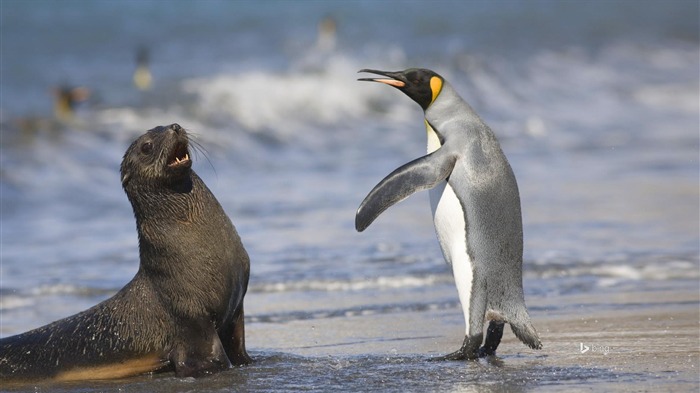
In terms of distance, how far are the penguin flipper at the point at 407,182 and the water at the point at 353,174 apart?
73 centimetres

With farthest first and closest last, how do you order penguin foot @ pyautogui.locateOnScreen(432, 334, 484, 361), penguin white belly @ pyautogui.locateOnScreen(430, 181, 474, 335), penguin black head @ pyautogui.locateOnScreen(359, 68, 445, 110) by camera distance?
penguin black head @ pyautogui.locateOnScreen(359, 68, 445, 110), penguin white belly @ pyautogui.locateOnScreen(430, 181, 474, 335), penguin foot @ pyautogui.locateOnScreen(432, 334, 484, 361)

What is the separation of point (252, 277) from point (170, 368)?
8.39 feet

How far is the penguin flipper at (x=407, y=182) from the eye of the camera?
6.30m

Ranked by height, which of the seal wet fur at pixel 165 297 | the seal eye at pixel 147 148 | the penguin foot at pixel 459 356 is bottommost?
the penguin foot at pixel 459 356

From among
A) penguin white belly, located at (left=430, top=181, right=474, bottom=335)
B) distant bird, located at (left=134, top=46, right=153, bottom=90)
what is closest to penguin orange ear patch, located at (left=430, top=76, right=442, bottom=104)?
penguin white belly, located at (left=430, top=181, right=474, bottom=335)

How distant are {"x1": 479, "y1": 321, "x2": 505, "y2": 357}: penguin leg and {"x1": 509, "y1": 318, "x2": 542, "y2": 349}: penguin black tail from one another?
0.33 ft

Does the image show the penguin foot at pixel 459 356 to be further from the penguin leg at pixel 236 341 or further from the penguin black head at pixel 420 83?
the penguin black head at pixel 420 83

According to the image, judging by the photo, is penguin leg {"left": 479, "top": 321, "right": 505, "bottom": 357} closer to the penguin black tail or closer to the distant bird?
the penguin black tail

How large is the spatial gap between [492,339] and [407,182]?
0.85 metres

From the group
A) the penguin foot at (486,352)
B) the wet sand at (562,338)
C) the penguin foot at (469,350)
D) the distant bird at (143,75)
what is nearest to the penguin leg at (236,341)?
the wet sand at (562,338)

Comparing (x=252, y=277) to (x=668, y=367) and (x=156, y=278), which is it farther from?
(x=668, y=367)

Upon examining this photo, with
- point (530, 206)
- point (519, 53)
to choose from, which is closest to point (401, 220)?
point (530, 206)

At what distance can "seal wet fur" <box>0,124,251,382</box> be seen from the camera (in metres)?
6.37

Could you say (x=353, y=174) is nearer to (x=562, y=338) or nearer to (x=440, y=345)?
(x=440, y=345)
